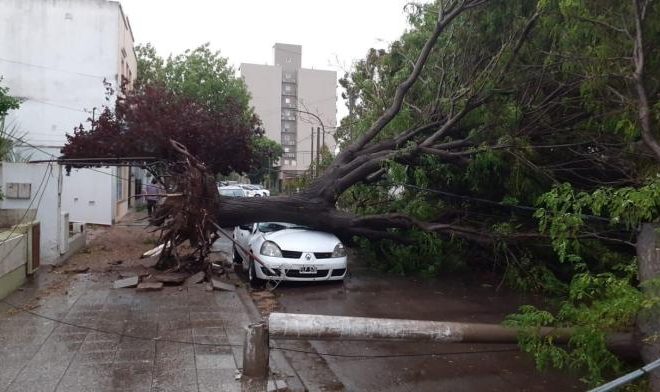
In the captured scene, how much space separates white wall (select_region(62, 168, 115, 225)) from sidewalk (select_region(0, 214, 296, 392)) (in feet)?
36.5

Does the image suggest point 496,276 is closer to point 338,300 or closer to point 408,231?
point 408,231

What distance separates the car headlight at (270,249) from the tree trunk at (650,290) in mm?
6895

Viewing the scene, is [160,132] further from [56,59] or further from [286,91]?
[286,91]

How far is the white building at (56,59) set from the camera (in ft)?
72.9

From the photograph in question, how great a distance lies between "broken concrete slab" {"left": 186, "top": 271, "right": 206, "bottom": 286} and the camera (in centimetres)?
1043

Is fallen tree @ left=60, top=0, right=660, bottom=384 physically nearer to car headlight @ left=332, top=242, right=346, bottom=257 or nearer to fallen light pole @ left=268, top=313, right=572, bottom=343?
fallen light pole @ left=268, top=313, right=572, bottom=343

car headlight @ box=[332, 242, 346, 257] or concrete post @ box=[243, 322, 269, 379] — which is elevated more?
car headlight @ box=[332, 242, 346, 257]

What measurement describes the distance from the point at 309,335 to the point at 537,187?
6.33 meters

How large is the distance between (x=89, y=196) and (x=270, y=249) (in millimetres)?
12525

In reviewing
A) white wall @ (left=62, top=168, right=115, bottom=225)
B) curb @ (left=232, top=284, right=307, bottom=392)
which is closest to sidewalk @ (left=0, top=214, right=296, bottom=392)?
curb @ (left=232, top=284, right=307, bottom=392)

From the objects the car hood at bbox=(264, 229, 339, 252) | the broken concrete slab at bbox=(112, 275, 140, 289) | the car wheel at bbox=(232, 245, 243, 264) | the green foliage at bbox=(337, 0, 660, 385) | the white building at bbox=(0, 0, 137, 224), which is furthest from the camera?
the white building at bbox=(0, 0, 137, 224)

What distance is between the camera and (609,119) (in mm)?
6438

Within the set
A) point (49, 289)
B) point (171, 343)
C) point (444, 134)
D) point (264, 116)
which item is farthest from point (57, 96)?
point (264, 116)

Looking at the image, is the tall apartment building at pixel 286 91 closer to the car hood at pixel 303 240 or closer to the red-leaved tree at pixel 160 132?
the red-leaved tree at pixel 160 132
